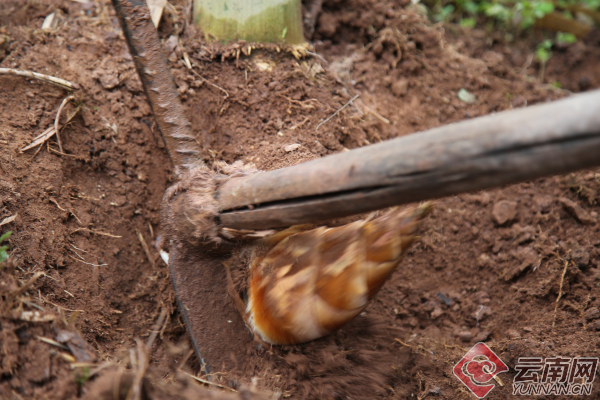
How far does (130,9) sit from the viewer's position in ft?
5.17

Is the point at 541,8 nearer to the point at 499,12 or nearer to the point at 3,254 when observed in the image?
the point at 499,12

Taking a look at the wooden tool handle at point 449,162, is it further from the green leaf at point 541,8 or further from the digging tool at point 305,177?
the green leaf at point 541,8

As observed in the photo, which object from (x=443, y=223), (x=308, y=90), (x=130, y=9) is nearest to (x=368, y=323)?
(x=443, y=223)

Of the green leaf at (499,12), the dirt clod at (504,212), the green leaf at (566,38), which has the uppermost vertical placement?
the green leaf at (499,12)

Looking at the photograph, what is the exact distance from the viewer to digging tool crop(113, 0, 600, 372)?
823mm

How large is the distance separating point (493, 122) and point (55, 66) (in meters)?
1.87

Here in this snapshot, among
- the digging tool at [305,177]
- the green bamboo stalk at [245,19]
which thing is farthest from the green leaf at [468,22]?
the digging tool at [305,177]

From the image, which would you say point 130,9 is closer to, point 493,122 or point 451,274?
point 493,122
